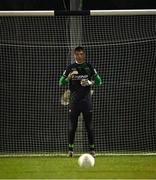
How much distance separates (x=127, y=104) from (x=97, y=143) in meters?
A: 0.85

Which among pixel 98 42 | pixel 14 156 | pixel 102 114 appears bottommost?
pixel 14 156

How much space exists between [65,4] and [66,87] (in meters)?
1.89

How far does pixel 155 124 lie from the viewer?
7754 mm

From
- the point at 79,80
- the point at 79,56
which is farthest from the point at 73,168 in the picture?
the point at 79,56

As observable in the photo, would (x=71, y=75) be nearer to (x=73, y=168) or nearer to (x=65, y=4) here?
(x=73, y=168)

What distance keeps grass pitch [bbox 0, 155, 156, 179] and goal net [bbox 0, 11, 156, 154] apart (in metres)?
1.09

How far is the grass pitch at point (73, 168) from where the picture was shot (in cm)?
568

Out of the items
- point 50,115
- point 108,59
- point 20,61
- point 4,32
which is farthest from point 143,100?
point 4,32

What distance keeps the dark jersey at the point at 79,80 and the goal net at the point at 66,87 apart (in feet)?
5.77

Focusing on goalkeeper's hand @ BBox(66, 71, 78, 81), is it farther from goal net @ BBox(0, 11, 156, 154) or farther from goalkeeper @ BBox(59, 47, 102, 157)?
goal net @ BBox(0, 11, 156, 154)

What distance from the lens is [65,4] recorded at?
338 inches

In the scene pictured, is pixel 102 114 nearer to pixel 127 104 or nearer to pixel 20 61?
pixel 127 104

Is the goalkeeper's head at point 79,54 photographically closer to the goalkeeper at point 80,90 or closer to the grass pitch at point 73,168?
the goalkeeper at point 80,90

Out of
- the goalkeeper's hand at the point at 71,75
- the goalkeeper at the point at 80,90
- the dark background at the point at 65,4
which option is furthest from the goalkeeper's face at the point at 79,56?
the dark background at the point at 65,4
